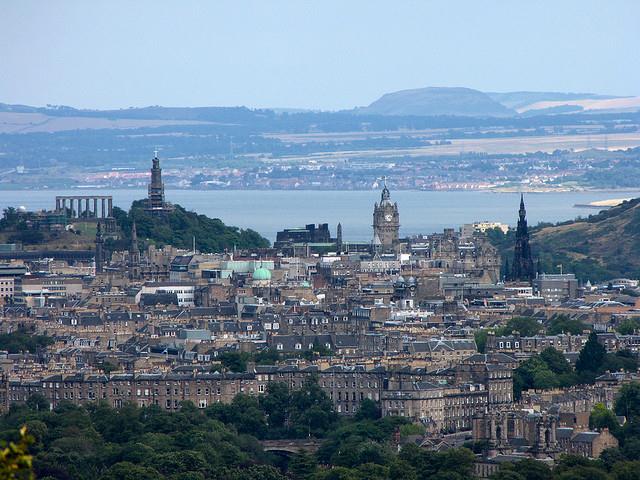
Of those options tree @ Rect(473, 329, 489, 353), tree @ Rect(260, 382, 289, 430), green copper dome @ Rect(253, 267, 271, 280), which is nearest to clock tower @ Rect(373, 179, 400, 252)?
green copper dome @ Rect(253, 267, 271, 280)

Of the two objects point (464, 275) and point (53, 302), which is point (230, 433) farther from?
point (464, 275)

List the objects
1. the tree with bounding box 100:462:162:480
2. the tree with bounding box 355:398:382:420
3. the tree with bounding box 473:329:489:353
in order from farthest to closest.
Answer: the tree with bounding box 473:329:489:353
the tree with bounding box 355:398:382:420
the tree with bounding box 100:462:162:480

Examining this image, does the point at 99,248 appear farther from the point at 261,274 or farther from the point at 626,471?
the point at 626,471

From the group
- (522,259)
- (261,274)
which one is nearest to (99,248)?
(261,274)

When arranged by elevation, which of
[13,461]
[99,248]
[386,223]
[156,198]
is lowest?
[99,248]

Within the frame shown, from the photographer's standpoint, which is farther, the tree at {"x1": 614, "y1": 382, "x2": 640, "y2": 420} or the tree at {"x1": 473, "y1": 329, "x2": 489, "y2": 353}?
the tree at {"x1": 473, "y1": 329, "x2": 489, "y2": 353}

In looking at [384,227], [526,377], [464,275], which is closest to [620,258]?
[384,227]

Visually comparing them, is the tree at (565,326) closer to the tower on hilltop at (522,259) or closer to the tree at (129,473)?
the tower on hilltop at (522,259)

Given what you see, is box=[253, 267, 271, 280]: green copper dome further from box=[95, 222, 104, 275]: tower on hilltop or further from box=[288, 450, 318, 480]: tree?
box=[288, 450, 318, 480]: tree
